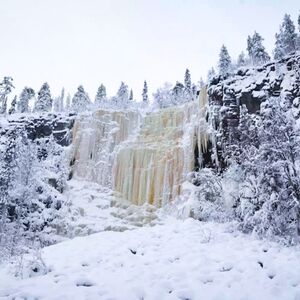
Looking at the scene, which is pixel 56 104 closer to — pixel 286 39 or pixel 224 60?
pixel 224 60

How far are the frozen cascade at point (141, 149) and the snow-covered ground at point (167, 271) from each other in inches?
494

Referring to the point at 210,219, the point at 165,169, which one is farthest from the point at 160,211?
the point at 210,219

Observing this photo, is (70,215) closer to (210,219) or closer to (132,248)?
(210,219)

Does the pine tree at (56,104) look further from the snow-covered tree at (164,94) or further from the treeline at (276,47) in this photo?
the treeline at (276,47)

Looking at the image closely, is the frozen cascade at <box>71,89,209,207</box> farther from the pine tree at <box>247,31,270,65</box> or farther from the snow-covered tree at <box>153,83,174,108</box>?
the pine tree at <box>247,31,270,65</box>

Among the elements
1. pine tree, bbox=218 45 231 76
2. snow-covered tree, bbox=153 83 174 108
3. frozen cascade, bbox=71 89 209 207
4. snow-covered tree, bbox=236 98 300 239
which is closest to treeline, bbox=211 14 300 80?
pine tree, bbox=218 45 231 76

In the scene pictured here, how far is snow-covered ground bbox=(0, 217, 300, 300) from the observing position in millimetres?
7207

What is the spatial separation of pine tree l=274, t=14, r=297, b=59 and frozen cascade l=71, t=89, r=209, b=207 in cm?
2055

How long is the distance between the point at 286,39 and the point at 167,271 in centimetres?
4122

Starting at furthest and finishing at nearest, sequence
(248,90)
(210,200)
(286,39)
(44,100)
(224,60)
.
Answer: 1. (44,100)
2. (224,60)
3. (286,39)
4. (248,90)
5. (210,200)

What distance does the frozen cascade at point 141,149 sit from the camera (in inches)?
970

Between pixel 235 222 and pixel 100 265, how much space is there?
228 inches

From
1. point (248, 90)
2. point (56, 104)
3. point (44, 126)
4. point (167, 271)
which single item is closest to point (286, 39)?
point (248, 90)

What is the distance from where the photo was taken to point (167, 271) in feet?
28.1
